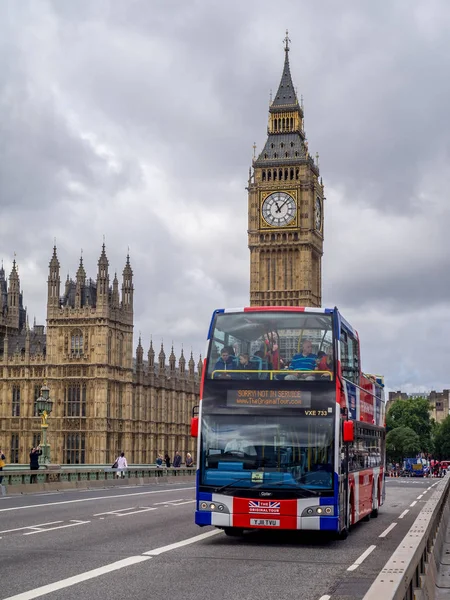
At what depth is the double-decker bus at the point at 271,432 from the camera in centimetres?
1633

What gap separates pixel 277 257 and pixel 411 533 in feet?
292

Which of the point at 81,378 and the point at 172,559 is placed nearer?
the point at 172,559

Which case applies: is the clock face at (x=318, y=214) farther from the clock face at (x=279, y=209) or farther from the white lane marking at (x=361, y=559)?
the white lane marking at (x=361, y=559)

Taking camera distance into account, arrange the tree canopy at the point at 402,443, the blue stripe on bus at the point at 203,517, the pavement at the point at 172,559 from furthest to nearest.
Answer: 1. the tree canopy at the point at 402,443
2. the blue stripe on bus at the point at 203,517
3. the pavement at the point at 172,559

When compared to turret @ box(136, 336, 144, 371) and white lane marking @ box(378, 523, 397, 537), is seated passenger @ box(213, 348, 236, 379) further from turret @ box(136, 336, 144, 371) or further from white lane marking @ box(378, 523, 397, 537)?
turret @ box(136, 336, 144, 371)

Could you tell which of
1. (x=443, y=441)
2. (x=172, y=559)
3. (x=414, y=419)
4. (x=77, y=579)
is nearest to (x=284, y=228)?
(x=414, y=419)

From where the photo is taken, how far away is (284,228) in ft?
327

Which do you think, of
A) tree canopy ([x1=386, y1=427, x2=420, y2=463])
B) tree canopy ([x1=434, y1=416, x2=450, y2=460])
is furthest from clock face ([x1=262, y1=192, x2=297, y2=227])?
tree canopy ([x1=434, y1=416, x2=450, y2=460])

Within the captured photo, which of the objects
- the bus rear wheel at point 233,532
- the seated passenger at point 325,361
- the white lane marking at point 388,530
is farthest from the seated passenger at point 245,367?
the white lane marking at point 388,530

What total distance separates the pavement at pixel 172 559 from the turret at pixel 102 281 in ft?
168

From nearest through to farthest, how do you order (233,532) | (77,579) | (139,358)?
(77,579) < (233,532) < (139,358)

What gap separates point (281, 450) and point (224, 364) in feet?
5.58

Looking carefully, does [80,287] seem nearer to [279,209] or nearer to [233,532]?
[279,209]

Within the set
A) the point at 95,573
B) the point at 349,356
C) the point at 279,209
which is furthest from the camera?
the point at 279,209
